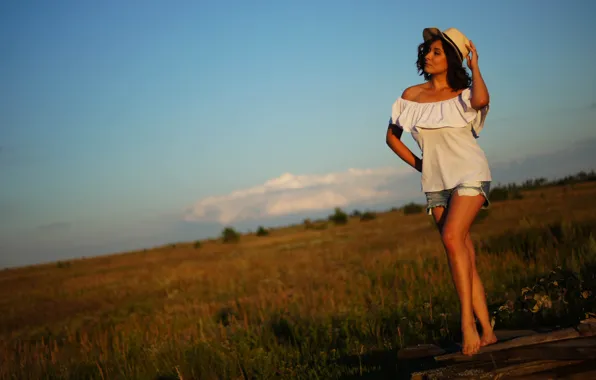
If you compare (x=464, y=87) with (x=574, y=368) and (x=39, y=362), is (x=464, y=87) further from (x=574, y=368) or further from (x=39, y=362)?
(x=39, y=362)

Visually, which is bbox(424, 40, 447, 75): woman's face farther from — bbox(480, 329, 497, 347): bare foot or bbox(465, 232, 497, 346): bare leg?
bbox(480, 329, 497, 347): bare foot

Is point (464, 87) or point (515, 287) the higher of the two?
point (464, 87)

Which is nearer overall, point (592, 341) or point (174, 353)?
point (592, 341)

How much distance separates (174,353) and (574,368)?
16.2ft

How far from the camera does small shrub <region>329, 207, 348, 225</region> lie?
5284 centimetres

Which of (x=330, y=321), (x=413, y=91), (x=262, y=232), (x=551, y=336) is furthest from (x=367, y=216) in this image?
(x=551, y=336)

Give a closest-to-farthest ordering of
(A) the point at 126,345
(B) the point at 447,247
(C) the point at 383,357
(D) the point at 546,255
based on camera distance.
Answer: (B) the point at 447,247
(C) the point at 383,357
(A) the point at 126,345
(D) the point at 546,255

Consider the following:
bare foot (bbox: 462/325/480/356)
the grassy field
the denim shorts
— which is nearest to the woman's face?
the denim shorts

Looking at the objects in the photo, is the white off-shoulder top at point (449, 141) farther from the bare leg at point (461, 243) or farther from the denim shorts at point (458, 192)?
the bare leg at point (461, 243)

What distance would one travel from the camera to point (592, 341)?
3062 mm

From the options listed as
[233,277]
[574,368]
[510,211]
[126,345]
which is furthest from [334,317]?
[510,211]

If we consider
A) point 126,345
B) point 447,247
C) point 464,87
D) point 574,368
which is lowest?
point 126,345

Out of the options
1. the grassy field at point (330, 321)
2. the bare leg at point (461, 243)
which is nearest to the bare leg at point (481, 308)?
the bare leg at point (461, 243)

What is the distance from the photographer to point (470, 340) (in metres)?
3.60
